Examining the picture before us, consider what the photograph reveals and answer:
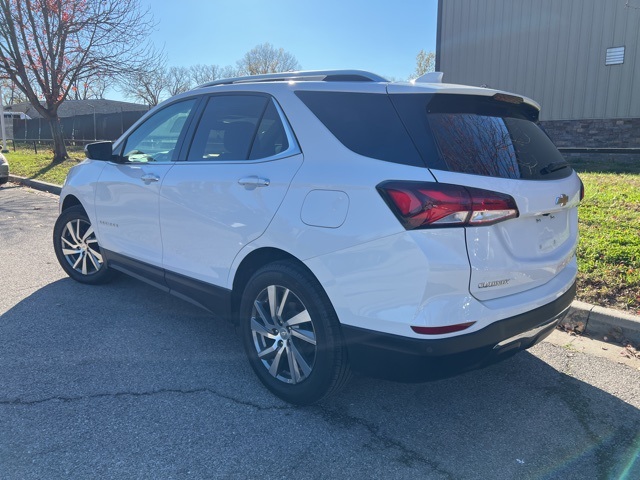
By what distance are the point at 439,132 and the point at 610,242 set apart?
365 centimetres

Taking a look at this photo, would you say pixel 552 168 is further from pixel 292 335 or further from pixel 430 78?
pixel 292 335

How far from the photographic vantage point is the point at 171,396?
10.3 ft

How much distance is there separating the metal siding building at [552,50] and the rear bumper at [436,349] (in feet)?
50.1

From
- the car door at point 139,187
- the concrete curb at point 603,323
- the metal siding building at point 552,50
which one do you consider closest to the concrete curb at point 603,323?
the concrete curb at point 603,323

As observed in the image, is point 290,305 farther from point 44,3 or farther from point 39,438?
point 44,3

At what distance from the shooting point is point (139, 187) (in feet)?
13.3

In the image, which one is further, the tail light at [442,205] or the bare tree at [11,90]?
the bare tree at [11,90]

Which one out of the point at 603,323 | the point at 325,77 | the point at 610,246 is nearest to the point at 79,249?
the point at 325,77

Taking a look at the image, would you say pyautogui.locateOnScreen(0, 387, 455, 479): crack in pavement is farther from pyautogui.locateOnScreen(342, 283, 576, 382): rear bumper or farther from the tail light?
the tail light

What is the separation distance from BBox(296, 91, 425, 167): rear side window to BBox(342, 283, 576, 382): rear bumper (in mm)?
854

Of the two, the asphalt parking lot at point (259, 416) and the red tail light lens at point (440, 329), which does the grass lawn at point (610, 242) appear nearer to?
the asphalt parking lot at point (259, 416)

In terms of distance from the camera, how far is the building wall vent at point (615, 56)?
14812 millimetres

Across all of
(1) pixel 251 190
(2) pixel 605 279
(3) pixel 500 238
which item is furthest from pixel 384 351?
(2) pixel 605 279

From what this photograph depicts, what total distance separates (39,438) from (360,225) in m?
2.00
